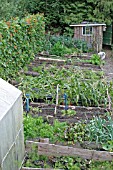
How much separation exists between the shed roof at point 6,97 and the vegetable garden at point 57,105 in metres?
1.10

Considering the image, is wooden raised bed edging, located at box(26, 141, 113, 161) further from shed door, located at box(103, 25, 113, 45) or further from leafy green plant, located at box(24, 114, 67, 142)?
shed door, located at box(103, 25, 113, 45)

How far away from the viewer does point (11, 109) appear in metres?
4.57

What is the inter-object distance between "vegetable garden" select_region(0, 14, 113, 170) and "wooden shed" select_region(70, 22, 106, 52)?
423cm

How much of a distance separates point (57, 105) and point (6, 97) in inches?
122

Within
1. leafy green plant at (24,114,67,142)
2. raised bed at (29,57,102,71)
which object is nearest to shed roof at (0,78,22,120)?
leafy green plant at (24,114,67,142)

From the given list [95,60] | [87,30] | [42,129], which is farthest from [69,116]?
[87,30]

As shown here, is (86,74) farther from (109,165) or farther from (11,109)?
(11,109)

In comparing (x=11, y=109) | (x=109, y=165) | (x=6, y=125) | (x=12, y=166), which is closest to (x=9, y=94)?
(x=11, y=109)

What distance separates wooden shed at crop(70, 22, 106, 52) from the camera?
17.7 m

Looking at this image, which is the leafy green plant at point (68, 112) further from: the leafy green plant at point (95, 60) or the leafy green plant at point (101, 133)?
the leafy green plant at point (95, 60)

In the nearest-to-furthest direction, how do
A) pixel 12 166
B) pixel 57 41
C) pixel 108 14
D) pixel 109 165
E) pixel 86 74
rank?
pixel 12 166 < pixel 109 165 < pixel 86 74 < pixel 57 41 < pixel 108 14

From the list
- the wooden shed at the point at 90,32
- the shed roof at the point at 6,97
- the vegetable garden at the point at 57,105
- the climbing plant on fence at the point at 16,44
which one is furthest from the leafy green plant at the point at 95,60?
the shed roof at the point at 6,97

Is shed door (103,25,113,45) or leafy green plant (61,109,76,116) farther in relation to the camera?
shed door (103,25,113,45)

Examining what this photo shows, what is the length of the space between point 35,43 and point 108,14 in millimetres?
6681
